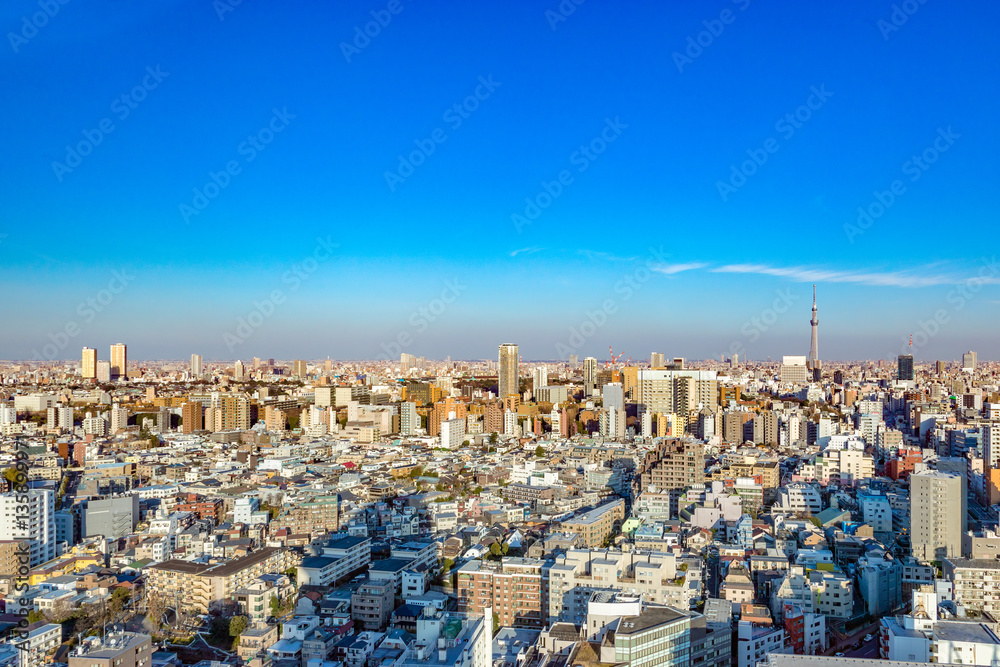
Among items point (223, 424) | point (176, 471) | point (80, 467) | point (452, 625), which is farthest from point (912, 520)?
point (223, 424)

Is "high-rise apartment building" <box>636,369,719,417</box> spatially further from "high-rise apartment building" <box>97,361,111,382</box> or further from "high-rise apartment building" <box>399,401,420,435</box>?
"high-rise apartment building" <box>97,361,111,382</box>

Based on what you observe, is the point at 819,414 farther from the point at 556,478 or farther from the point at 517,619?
the point at 517,619

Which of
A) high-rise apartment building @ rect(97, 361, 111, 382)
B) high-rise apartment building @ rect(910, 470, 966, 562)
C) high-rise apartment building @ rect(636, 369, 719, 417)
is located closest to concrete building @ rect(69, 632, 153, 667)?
high-rise apartment building @ rect(910, 470, 966, 562)

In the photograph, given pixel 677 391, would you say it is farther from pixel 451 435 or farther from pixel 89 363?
pixel 89 363

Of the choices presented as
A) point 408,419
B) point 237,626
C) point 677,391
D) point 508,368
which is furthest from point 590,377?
point 237,626

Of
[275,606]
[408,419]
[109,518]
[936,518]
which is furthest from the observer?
[408,419]

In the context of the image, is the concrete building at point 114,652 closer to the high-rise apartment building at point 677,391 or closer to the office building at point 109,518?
the office building at point 109,518

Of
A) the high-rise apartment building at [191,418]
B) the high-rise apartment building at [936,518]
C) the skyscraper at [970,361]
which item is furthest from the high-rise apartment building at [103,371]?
the skyscraper at [970,361]
